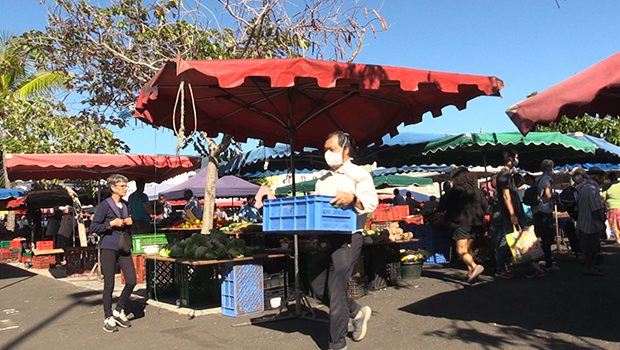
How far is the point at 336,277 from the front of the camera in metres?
4.38

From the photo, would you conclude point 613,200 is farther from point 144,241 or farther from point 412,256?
point 144,241

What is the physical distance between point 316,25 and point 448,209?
162 inches

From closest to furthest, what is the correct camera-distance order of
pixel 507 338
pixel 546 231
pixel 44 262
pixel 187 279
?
pixel 507 338, pixel 187 279, pixel 546 231, pixel 44 262

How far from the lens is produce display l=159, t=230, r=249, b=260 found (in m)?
6.29

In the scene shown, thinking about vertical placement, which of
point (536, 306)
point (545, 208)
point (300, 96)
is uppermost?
point (300, 96)

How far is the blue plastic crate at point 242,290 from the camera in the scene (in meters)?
6.27

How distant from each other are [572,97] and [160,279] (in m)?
6.41

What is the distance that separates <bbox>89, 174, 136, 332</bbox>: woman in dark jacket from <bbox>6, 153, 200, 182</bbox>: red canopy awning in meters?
4.49

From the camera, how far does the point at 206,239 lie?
6.72 m

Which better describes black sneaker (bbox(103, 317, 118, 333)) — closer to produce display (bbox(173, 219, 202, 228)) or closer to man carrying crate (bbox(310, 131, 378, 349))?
man carrying crate (bbox(310, 131, 378, 349))

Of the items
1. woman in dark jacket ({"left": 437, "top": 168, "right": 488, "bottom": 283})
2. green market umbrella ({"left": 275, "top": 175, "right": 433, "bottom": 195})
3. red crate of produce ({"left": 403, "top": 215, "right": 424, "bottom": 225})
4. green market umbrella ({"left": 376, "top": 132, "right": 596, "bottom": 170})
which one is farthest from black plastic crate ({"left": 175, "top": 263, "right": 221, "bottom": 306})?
green market umbrella ({"left": 275, "top": 175, "right": 433, "bottom": 195})

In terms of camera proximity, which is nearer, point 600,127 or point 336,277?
point 336,277

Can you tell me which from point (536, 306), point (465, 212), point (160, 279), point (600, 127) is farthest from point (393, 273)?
point (600, 127)

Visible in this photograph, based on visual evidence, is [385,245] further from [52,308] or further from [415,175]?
[415,175]
